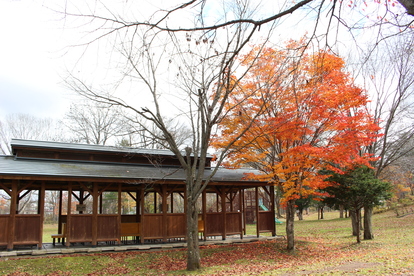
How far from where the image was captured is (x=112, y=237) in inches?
544

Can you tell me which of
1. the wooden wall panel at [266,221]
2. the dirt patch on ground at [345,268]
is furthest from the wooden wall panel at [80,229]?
the wooden wall panel at [266,221]

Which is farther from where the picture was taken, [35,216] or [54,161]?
[54,161]

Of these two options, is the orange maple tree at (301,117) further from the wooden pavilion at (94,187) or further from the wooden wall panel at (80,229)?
the wooden wall panel at (80,229)

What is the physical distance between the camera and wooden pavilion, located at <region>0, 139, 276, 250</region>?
1230 cm

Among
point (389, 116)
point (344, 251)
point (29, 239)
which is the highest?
point (389, 116)

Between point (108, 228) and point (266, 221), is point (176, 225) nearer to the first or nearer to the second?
point (108, 228)

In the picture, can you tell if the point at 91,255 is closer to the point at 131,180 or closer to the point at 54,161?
the point at 131,180

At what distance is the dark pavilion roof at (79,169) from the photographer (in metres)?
12.3

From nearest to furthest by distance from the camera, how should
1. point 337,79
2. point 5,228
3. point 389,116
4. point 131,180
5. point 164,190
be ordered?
point 5,228
point 337,79
point 131,180
point 164,190
point 389,116

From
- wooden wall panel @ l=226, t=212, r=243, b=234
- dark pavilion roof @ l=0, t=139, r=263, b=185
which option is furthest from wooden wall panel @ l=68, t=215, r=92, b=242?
wooden wall panel @ l=226, t=212, r=243, b=234

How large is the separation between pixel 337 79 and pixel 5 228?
1357 centimetres

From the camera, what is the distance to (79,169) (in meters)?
14.2

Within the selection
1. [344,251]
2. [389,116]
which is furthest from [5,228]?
[389,116]

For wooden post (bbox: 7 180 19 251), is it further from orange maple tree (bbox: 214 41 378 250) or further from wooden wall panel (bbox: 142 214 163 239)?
orange maple tree (bbox: 214 41 378 250)
